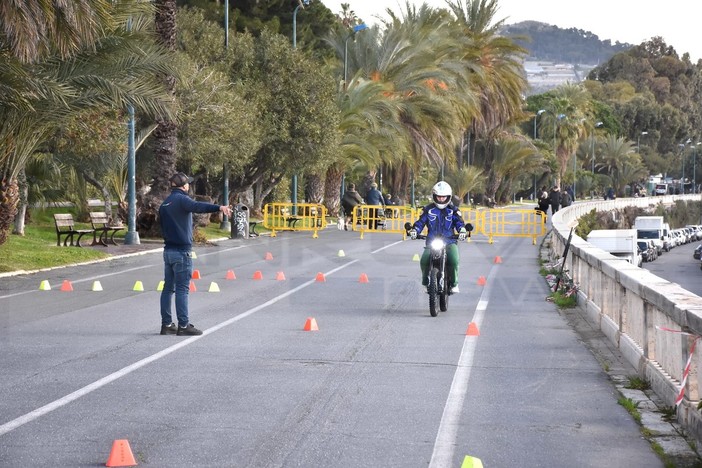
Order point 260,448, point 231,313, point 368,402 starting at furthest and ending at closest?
point 231,313
point 368,402
point 260,448

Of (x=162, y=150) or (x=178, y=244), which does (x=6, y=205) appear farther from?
(x=178, y=244)

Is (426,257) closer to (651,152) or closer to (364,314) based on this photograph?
(364,314)

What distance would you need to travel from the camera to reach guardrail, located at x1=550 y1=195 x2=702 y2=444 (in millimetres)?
8117

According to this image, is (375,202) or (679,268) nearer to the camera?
(375,202)

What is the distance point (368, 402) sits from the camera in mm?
9070

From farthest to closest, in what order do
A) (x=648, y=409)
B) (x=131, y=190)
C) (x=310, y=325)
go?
(x=131, y=190)
(x=310, y=325)
(x=648, y=409)

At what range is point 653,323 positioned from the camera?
10.2 meters

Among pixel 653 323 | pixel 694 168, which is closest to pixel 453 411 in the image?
pixel 653 323

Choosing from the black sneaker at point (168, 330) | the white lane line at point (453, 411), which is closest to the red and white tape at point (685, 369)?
the white lane line at point (453, 411)

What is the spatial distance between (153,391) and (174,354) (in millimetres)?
2180

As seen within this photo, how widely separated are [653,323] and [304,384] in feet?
10.5

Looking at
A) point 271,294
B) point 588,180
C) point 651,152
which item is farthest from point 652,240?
point 651,152

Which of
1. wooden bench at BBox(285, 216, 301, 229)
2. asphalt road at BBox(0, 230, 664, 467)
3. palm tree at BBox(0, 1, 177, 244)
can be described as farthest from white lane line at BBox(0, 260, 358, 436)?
wooden bench at BBox(285, 216, 301, 229)

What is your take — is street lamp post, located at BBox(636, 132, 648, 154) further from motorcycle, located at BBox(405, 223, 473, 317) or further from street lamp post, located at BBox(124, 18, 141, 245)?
motorcycle, located at BBox(405, 223, 473, 317)
